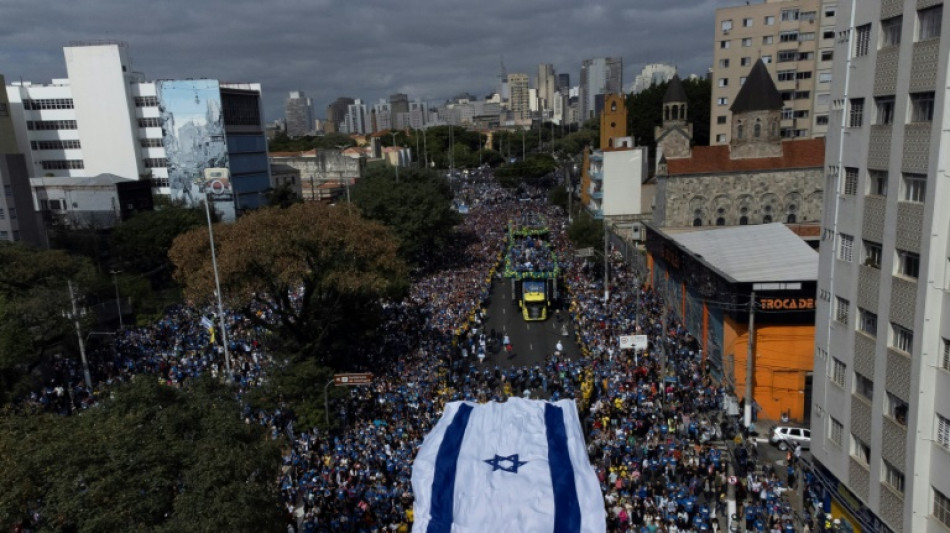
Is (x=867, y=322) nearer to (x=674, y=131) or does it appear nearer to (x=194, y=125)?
(x=674, y=131)

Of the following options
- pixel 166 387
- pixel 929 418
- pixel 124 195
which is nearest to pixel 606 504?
pixel 929 418

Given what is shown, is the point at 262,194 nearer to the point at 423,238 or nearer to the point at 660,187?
the point at 423,238

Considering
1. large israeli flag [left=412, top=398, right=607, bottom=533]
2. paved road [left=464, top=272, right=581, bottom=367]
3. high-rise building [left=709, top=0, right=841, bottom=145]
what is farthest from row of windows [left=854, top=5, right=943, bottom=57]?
high-rise building [left=709, top=0, right=841, bottom=145]

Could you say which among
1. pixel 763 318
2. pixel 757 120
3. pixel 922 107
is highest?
pixel 757 120

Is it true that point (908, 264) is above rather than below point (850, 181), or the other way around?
below

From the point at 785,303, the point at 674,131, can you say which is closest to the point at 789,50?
the point at 674,131

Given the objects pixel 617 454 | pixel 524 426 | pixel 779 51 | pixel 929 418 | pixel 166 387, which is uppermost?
pixel 779 51

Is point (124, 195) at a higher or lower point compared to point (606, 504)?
higher

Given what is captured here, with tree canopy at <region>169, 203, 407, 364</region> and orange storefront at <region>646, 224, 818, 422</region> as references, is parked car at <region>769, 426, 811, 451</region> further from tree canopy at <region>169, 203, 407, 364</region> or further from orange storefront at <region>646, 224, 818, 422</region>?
tree canopy at <region>169, 203, 407, 364</region>
